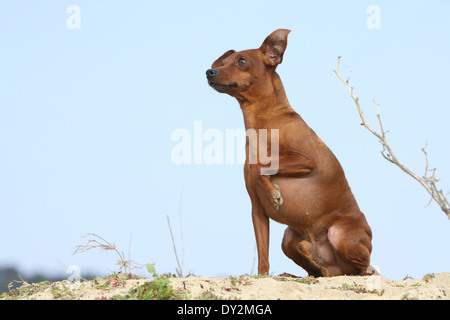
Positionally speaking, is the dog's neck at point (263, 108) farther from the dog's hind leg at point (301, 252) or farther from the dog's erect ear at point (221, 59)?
the dog's hind leg at point (301, 252)

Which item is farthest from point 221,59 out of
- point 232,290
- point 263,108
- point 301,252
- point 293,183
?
point 232,290

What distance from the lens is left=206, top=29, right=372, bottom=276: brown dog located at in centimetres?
620

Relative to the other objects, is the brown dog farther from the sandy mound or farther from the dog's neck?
the sandy mound

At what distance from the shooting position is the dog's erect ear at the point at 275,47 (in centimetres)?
642

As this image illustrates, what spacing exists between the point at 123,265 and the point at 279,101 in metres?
2.51

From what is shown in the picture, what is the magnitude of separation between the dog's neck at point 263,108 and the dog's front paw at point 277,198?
2.40 ft

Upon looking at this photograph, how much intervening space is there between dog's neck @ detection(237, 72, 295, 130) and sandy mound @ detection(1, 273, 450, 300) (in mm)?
1804

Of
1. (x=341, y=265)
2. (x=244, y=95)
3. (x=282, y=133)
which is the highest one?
(x=244, y=95)

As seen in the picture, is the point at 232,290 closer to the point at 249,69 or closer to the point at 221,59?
the point at 249,69

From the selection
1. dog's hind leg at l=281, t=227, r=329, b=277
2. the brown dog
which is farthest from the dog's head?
dog's hind leg at l=281, t=227, r=329, b=277
